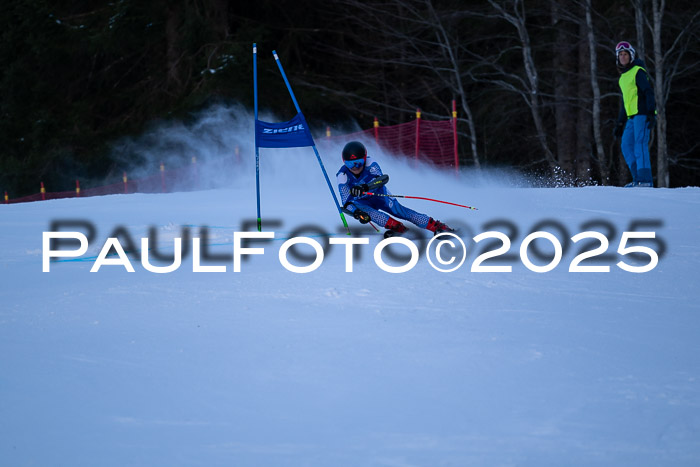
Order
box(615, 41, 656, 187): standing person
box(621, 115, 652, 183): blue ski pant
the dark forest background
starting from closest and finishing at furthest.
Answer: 1. box(615, 41, 656, 187): standing person
2. box(621, 115, 652, 183): blue ski pant
3. the dark forest background

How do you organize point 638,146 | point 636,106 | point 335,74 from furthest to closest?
1. point 335,74
2. point 638,146
3. point 636,106

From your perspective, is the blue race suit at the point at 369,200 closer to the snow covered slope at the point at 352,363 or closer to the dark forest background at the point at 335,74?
the snow covered slope at the point at 352,363

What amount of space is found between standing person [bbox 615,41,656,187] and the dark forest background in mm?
6650

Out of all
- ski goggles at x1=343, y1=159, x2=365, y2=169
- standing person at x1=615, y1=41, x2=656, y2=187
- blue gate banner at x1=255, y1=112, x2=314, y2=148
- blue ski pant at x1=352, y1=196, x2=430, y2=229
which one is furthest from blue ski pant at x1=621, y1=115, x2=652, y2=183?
blue gate banner at x1=255, y1=112, x2=314, y2=148

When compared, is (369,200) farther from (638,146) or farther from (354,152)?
(638,146)

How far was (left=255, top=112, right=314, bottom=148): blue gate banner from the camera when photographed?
27.6 feet

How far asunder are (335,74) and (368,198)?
59.7 feet

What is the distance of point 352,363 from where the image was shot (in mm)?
3955

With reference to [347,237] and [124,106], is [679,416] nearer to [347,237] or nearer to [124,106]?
[347,237]

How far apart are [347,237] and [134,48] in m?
20.3

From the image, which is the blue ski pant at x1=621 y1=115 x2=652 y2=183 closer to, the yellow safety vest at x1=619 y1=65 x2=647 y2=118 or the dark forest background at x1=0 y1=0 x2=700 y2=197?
the yellow safety vest at x1=619 y1=65 x2=647 y2=118

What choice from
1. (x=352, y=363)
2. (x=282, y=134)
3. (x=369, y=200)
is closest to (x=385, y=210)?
(x=369, y=200)

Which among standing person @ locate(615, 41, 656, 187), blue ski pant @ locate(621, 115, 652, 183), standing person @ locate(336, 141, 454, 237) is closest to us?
standing person @ locate(336, 141, 454, 237)

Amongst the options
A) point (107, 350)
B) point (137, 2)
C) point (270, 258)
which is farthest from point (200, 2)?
point (107, 350)
